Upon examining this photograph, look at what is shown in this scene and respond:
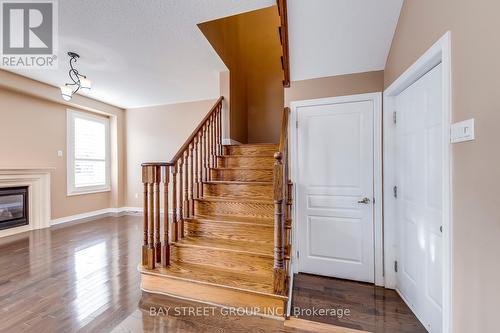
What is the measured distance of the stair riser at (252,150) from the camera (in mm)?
3372

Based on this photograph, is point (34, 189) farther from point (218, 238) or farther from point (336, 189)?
point (336, 189)

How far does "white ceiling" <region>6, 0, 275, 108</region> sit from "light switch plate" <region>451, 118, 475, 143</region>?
6.32 ft

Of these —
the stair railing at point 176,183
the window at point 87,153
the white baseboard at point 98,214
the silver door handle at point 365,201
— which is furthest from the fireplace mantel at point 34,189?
the silver door handle at point 365,201

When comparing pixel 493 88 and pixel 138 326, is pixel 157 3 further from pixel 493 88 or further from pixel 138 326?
pixel 138 326

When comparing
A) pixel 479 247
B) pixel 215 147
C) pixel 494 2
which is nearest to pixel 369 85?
pixel 494 2

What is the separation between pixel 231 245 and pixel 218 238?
0.25 meters

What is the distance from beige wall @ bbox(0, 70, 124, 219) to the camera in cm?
376

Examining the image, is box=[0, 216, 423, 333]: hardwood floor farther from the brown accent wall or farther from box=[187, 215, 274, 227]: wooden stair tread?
the brown accent wall

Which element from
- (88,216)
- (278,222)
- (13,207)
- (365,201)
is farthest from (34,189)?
(365,201)

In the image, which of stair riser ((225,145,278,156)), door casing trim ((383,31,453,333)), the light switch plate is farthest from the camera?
stair riser ((225,145,278,156))

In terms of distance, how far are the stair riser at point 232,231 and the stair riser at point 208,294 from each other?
55 cm

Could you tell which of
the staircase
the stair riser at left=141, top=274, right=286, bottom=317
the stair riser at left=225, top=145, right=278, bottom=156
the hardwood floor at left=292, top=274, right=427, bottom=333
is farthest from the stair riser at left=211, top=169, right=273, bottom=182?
the stair riser at left=141, top=274, right=286, bottom=317

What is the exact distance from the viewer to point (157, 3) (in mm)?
2238

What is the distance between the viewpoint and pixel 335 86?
2498 millimetres
